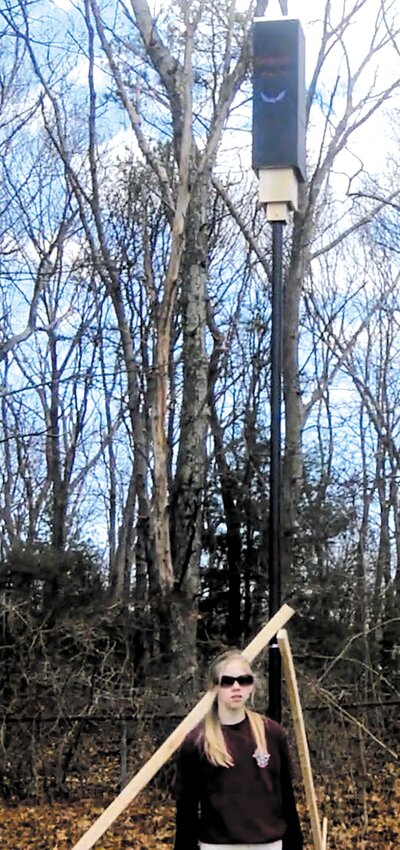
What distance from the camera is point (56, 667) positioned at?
836 cm

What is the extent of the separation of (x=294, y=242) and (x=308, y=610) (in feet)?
15.7

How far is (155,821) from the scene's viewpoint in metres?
7.69

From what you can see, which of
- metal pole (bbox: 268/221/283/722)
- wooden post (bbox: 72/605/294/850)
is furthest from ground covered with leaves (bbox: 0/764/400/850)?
wooden post (bbox: 72/605/294/850)

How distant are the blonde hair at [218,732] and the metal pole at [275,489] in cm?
131

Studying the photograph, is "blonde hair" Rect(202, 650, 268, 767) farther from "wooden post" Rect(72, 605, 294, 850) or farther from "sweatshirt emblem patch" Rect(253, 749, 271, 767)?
"wooden post" Rect(72, 605, 294, 850)

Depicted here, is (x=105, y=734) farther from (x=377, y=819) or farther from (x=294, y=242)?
(x=294, y=242)

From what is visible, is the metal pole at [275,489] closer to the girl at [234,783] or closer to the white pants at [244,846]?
the girl at [234,783]

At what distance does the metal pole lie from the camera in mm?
4395

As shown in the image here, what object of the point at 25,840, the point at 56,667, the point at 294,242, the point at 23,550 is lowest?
the point at 25,840

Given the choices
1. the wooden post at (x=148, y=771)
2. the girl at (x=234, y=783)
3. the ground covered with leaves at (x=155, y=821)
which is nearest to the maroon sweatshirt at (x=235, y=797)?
the girl at (x=234, y=783)

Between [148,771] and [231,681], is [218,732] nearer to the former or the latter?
[231,681]

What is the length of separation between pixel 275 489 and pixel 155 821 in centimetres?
423

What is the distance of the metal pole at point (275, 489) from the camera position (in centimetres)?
439

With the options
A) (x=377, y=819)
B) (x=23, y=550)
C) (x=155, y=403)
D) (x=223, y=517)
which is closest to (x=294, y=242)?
Answer: (x=223, y=517)
